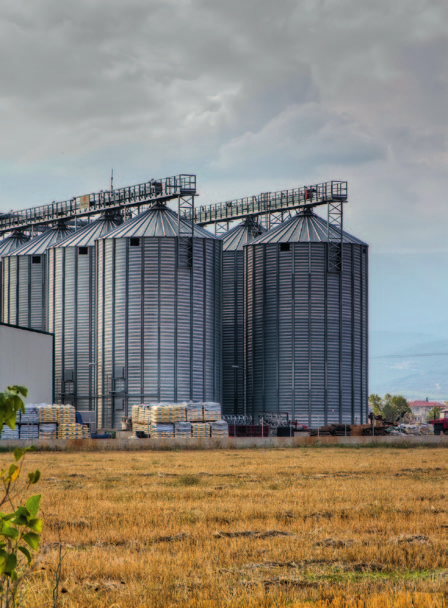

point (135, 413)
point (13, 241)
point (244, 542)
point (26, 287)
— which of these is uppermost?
point (13, 241)

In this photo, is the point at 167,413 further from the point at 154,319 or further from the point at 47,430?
the point at 154,319

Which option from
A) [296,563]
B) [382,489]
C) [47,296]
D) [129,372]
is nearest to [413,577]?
[296,563]

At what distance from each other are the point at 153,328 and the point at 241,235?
21000mm

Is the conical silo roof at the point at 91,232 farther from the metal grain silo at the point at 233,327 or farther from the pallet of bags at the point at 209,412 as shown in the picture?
the pallet of bags at the point at 209,412

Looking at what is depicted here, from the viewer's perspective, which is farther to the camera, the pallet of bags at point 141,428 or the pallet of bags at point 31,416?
the pallet of bags at point 141,428

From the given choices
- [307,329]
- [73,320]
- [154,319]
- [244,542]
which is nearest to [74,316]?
[73,320]

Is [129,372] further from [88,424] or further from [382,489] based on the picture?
[382,489]

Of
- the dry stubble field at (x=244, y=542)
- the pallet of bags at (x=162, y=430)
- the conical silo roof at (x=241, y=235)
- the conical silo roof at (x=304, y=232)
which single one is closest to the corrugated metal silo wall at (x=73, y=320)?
the pallet of bags at (x=162, y=430)

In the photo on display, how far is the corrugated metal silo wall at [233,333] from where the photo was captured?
273 feet

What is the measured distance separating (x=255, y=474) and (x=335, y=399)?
158 ft

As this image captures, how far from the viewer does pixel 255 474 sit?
29375 millimetres

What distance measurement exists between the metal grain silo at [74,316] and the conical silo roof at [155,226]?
525 centimetres

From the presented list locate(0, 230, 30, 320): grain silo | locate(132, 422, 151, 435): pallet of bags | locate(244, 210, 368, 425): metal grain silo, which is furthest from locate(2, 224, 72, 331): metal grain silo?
locate(244, 210, 368, 425): metal grain silo

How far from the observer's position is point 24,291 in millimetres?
86875
